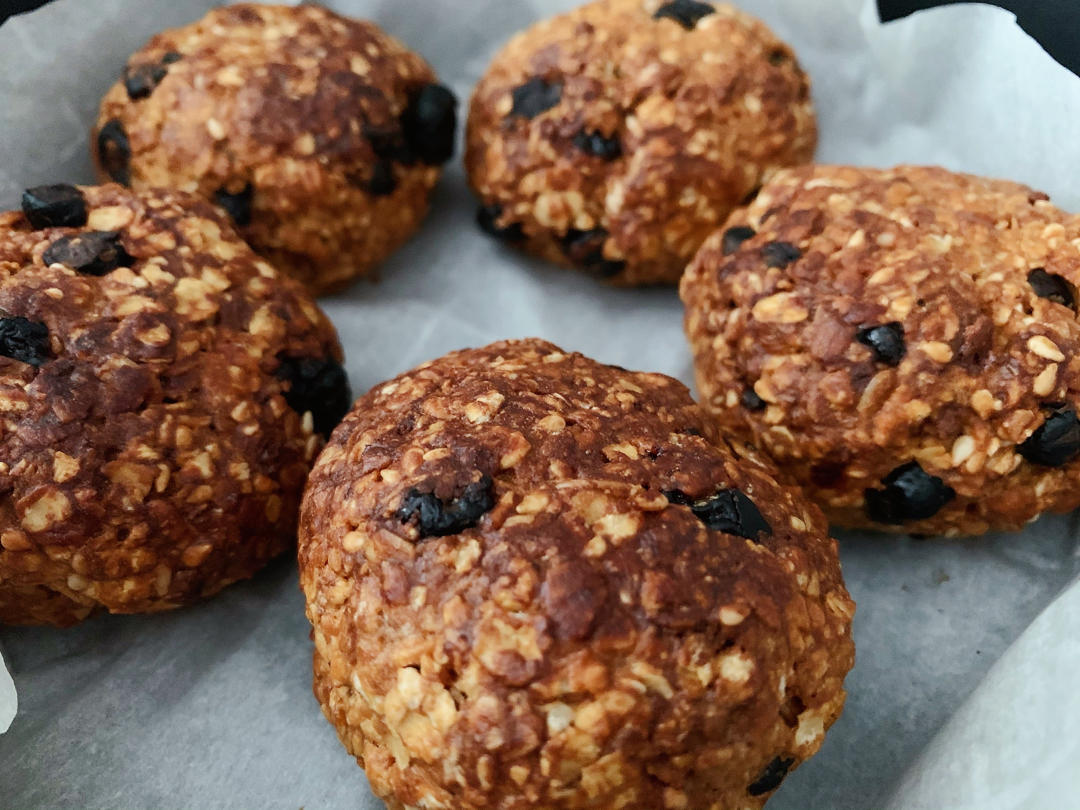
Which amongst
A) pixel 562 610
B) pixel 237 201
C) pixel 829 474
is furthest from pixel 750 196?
pixel 562 610

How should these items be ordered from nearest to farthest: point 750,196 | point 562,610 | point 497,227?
point 562,610
point 750,196
point 497,227

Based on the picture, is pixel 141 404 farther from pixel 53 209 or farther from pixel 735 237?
pixel 735 237

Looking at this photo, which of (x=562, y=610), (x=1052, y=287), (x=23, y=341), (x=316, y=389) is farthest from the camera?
(x=316, y=389)

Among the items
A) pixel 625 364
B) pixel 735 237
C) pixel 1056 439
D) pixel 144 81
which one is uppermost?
pixel 144 81

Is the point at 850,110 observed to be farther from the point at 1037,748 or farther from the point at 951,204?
the point at 1037,748

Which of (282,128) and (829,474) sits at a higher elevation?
(282,128)

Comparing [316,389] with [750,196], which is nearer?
[316,389]

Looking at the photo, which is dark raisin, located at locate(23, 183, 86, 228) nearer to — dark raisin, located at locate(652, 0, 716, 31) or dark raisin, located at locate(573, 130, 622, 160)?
dark raisin, located at locate(573, 130, 622, 160)

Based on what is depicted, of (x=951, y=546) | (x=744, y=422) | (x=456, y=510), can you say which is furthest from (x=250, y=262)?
(x=951, y=546)
